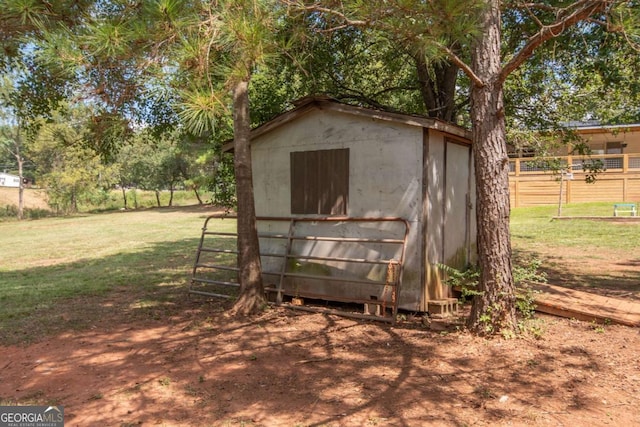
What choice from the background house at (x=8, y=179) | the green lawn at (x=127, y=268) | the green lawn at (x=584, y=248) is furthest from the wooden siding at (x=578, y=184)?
the background house at (x=8, y=179)

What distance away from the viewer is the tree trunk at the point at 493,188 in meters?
5.05

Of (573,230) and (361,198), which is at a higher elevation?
(361,198)

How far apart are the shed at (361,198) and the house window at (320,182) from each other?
0.02m

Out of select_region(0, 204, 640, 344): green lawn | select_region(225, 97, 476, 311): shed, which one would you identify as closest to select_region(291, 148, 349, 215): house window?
select_region(225, 97, 476, 311): shed

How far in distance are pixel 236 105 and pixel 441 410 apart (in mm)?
4639

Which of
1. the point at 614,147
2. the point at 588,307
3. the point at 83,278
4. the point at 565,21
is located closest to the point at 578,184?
the point at 614,147

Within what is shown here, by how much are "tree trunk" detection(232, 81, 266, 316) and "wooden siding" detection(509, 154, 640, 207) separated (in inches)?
684

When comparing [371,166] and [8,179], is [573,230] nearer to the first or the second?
[371,166]

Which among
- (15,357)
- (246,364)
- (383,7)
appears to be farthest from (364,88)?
(15,357)

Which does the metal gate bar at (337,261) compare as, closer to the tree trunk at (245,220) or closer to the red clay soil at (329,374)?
the tree trunk at (245,220)

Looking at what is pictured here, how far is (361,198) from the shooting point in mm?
6754

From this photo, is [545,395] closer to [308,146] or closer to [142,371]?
[142,371]

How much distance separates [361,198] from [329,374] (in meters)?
3.00

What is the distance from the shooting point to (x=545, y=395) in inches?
147
